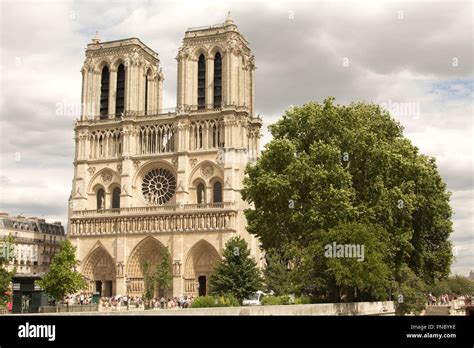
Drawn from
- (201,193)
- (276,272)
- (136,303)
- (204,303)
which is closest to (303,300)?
(204,303)

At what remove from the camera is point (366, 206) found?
33.1 m

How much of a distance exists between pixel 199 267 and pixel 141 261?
5.72m

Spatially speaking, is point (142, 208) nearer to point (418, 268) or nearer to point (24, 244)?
point (24, 244)

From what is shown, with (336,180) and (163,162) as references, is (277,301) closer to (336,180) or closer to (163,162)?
(336,180)

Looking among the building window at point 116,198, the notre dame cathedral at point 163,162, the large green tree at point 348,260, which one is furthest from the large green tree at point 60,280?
the building window at point 116,198

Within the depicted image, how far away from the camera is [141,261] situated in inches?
2377

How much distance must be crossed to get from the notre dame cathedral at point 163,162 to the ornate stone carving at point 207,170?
0.44 feet

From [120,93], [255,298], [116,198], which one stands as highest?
[120,93]

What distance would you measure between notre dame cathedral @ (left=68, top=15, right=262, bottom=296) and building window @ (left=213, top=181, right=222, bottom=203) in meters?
0.09

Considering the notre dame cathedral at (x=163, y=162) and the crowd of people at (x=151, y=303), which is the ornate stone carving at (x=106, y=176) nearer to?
the notre dame cathedral at (x=163, y=162)

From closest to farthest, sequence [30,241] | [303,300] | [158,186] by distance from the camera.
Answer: [303,300] < [158,186] < [30,241]

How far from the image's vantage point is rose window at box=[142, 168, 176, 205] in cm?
6212

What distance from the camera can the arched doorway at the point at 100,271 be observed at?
61344mm
